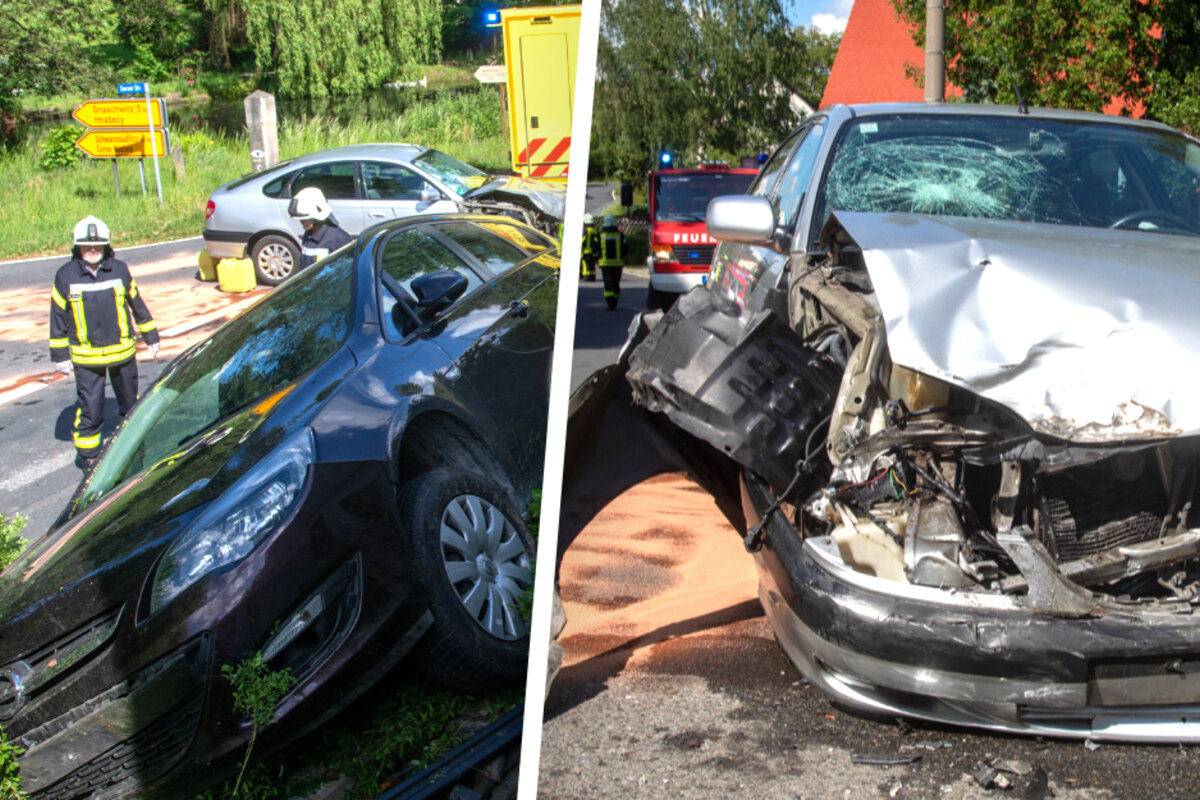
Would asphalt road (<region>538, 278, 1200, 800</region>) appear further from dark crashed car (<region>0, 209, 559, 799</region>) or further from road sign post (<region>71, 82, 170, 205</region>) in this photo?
road sign post (<region>71, 82, 170, 205</region>)

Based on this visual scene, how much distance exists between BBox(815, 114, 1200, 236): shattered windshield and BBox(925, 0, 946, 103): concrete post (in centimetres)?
43

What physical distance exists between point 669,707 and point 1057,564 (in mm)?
1021

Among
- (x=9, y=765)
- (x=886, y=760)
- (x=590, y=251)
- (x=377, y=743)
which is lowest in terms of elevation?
(x=377, y=743)

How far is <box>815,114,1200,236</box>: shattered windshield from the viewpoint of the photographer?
10.2ft

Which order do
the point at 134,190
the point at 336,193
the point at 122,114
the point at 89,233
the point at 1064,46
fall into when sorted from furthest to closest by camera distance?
1. the point at 134,190
2. the point at 336,193
3. the point at 122,114
4. the point at 89,233
5. the point at 1064,46

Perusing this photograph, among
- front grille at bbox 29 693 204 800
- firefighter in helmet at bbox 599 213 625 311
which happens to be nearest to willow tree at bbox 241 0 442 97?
firefighter in helmet at bbox 599 213 625 311

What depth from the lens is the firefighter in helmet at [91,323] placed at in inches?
220

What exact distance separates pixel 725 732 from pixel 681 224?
4.12 meters

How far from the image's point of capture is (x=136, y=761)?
214cm

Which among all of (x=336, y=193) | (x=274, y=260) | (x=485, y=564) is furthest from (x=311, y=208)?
(x=485, y=564)

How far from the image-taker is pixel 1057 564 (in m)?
2.23

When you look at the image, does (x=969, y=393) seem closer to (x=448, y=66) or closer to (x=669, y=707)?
(x=669, y=707)

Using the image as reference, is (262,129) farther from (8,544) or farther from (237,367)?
(237,367)

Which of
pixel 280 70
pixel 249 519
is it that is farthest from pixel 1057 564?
pixel 280 70
